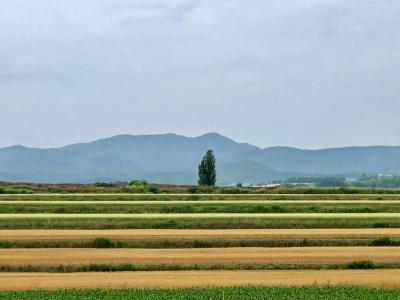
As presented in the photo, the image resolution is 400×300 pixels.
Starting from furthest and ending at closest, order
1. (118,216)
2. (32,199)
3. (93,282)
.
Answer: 1. (32,199)
2. (118,216)
3. (93,282)

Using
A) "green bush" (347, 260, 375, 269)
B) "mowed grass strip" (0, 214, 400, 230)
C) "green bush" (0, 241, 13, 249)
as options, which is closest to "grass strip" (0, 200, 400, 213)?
"mowed grass strip" (0, 214, 400, 230)

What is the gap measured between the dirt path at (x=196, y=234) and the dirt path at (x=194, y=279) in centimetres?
760

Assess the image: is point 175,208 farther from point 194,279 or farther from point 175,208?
point 194,279

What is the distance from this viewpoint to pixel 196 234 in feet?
105

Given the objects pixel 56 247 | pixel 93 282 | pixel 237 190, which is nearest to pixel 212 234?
pixel 56 247

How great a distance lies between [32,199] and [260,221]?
2277cm

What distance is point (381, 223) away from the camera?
36.6 m

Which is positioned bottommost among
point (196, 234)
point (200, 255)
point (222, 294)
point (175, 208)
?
point (222, 294)

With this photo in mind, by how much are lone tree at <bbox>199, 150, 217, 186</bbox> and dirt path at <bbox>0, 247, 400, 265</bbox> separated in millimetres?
48874

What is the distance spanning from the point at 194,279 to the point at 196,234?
408 inches

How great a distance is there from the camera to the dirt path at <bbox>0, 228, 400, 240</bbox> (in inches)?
1206

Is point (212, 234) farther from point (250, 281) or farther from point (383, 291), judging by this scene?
point (383, 291)

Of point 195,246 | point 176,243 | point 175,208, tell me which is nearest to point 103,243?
point 176,243

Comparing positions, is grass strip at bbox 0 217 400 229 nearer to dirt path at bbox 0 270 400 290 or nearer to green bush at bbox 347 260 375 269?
green bush at bbox 347 260 375 269
